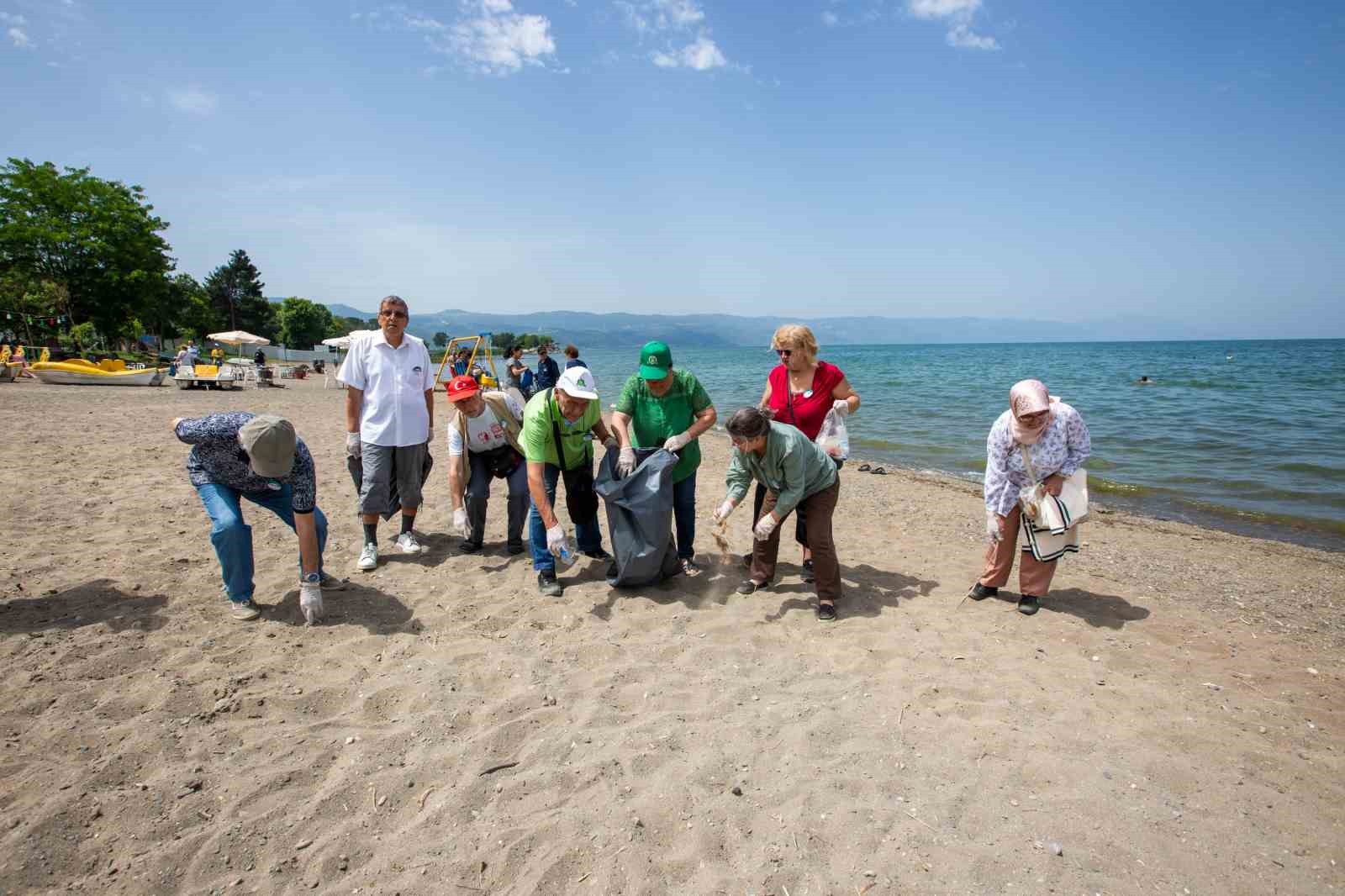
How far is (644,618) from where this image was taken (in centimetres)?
376

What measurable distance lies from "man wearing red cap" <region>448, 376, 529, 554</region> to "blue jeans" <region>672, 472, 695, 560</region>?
3.78ft

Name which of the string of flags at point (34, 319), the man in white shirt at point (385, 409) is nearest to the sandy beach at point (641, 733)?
the man in white shirt at point (385, 409)

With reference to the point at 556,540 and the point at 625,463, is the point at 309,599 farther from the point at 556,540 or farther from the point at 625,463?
the point at 625,463

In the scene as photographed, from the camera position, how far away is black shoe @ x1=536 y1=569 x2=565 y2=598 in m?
4.00

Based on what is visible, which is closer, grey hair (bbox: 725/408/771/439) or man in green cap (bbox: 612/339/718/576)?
grey hair (bbox: 725/408/771/439)

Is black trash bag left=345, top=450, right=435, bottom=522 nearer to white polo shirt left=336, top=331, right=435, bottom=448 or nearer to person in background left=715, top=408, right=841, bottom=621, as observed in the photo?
white polo shirt left=336, top=331, right=435, bottom=448

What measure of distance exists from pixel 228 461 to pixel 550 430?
1.73 metres

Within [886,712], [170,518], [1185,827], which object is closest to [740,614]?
[886,712]

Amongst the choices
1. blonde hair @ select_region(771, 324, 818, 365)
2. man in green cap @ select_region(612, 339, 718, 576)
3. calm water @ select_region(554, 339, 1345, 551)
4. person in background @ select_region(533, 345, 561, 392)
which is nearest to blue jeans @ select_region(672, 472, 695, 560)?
man in green cap @ select_region(612, 339, 718, 576)

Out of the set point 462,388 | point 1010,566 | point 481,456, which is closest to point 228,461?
point 462,388

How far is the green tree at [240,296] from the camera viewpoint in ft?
191

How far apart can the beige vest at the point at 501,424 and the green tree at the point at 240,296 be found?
6632 cm

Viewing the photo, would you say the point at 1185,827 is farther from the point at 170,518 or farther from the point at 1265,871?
the point at 170,518

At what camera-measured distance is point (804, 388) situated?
4094mm
